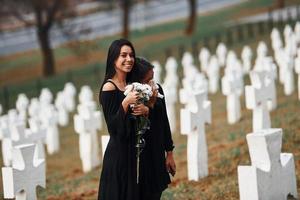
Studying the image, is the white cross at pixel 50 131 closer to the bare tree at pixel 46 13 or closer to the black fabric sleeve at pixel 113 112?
the black fabric sleeve at pixel 113 112

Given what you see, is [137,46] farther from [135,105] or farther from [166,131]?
Result: [135,105]

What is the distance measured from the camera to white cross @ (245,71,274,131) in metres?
13.4

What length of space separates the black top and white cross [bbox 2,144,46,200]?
1.63 meters

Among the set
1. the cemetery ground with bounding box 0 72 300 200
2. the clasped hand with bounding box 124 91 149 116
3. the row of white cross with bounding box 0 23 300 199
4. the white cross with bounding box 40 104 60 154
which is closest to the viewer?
the clasped hand with bounding box 124 91 149 116

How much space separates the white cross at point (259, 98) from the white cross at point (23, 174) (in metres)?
4.44

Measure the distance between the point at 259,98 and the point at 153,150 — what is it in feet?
18.0

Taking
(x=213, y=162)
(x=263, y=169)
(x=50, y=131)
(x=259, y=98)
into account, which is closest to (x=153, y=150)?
(x=263, y=169)

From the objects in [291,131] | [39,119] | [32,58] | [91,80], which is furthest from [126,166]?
[32,58]

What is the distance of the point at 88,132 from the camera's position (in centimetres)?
1602

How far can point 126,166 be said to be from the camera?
26.5 feet

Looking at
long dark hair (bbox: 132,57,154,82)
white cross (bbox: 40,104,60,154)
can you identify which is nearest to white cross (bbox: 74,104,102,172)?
white cross (bbox: 40,104,60,154)

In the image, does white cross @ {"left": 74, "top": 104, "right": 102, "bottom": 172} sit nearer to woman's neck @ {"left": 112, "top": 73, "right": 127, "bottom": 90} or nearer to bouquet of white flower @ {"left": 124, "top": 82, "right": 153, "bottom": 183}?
woman's neck @ {"left": 112, "top": 73, "right": 127, "bottom": 90}

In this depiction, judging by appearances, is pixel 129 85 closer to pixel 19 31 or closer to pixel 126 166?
pixel 126 166

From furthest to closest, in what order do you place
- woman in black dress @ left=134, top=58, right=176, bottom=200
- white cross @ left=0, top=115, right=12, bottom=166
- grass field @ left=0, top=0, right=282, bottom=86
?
grass field @ left=0, top=0, right=282, bottom=86 → white cross @ left=0, top=115, right=12, bottom=166 → woman in black dress @ left=134, top=58, right=176, bottom=200
